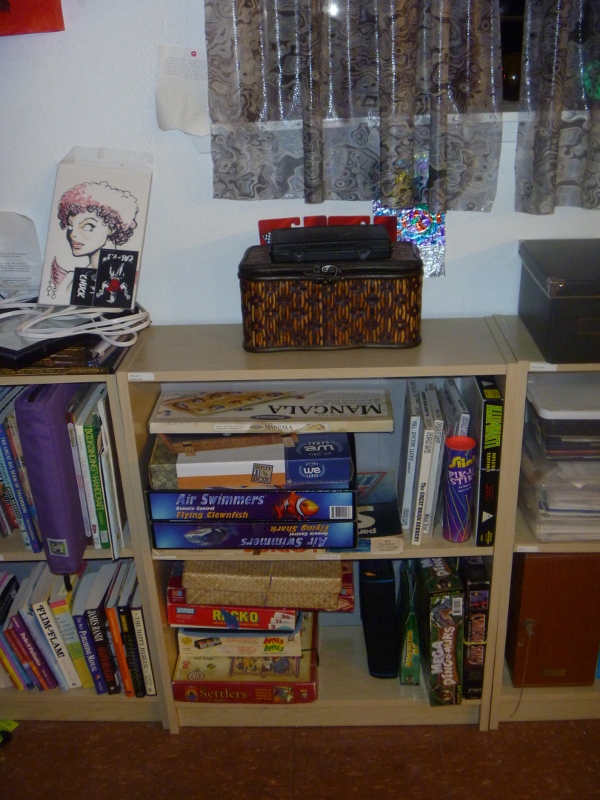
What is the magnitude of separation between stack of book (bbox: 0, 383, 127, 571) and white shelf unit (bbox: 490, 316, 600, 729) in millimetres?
809

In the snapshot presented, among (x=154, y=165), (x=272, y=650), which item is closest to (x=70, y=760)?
(x=272, y=650)

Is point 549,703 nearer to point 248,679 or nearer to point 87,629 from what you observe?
point 248,679

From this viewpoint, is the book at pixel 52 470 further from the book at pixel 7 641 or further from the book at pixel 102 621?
the book at pixel 7 641

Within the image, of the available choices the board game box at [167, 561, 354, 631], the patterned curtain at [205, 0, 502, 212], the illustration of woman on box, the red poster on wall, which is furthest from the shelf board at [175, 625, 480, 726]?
the red poster on wall

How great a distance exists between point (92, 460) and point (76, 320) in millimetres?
286

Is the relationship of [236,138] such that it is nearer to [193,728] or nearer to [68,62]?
[68,62]

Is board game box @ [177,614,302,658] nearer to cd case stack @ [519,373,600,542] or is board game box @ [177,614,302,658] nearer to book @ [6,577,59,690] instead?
book @ [6,577,59,690]

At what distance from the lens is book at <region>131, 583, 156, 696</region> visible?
1.61m

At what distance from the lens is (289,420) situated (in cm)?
142

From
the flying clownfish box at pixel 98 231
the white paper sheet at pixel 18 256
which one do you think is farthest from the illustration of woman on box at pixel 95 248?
the white paper sheet at pixel 18 256

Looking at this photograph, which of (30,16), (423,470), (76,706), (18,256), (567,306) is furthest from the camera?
(76,706)

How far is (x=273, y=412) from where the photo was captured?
4.76ft

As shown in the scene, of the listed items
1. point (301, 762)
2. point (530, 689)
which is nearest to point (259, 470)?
Answer: point (301, 762)

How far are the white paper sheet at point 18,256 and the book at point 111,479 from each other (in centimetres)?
34
